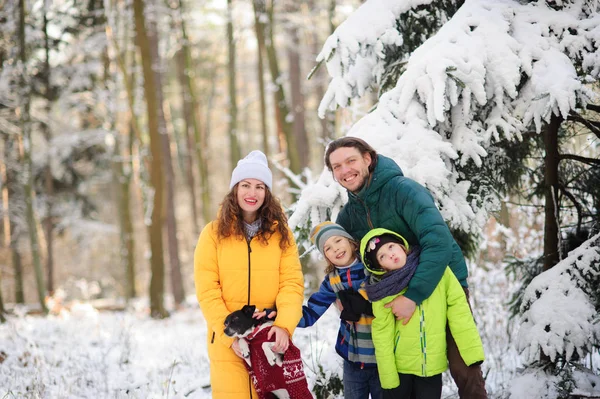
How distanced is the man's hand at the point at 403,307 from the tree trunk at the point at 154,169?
8.80 metres

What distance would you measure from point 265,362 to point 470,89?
233cm

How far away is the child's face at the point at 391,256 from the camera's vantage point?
2803 millimetres

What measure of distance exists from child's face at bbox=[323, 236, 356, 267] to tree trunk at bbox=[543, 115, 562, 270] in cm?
222

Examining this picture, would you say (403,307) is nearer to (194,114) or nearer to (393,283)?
(393,283)

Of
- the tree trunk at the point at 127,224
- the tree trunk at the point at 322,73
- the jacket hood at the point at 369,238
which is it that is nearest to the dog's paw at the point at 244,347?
the jacket hood at the point at 369,238

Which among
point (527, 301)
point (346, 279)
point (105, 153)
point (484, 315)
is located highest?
point (105, 153)

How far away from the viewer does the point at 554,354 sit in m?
3.46

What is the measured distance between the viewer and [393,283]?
2.80 m

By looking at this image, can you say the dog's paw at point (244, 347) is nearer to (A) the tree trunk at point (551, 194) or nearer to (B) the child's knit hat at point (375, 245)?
(B) the child's knit hat at point (375, 245)

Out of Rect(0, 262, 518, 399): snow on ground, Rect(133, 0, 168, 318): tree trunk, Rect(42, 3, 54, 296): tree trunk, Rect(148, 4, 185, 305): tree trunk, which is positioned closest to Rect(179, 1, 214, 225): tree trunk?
Rect(148, 4, 185, 305): tree trunk

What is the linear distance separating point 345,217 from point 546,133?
2215 millimetres

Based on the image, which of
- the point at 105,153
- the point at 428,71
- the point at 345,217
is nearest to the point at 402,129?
the point at 428,71

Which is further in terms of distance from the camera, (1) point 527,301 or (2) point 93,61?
(2) point 93,61

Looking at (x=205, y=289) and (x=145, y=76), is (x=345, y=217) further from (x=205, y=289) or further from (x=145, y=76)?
(x=145, y=76)
